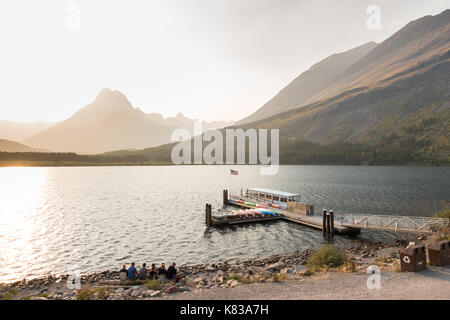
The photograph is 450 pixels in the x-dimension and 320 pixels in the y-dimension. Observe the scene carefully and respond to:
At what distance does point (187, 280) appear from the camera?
22.4 meters

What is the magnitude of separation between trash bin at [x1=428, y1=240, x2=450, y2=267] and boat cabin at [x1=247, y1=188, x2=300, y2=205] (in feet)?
109

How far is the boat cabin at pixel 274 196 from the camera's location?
2126 inches

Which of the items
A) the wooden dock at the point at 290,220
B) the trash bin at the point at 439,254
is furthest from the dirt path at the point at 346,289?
the wooden dock at the point at 290,220

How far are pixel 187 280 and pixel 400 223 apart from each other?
99.4ft

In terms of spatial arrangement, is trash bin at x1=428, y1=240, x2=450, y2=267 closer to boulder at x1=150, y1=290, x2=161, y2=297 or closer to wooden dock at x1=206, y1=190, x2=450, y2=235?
wooden dock at x1=206, y1=190, x2=450, y2=235

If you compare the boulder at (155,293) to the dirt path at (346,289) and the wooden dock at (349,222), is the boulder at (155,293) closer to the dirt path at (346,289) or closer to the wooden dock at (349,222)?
the dirt path at (346,289)

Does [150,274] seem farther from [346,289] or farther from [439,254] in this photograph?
[439,254]

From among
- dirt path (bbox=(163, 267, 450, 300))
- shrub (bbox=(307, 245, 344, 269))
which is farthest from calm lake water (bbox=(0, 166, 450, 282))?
dirt path (bbox=(163, 267, 450, 300))

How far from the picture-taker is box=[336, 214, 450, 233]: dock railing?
1353 inches

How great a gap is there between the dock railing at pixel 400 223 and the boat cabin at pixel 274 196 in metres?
12.3

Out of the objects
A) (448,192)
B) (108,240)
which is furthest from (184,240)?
(448,192)

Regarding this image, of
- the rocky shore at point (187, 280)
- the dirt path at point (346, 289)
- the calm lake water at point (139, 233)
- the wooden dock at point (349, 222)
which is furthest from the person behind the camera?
the wooden dock at point (349, 222)

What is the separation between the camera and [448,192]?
7756 centimetres

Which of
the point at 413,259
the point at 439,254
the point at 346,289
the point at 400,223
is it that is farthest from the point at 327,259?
the point at 400,223
